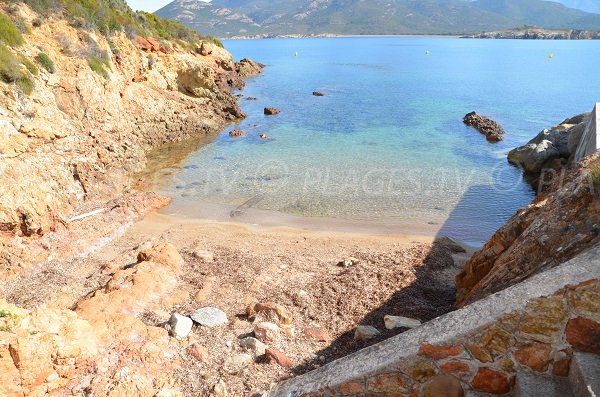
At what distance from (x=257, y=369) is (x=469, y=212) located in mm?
11175

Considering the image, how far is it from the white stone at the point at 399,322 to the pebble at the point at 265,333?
6.10ft

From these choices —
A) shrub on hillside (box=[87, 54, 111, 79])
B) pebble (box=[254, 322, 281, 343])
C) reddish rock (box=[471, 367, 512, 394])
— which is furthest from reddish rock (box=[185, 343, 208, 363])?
shrub on hillside (box=[87, 54, 111, 79])

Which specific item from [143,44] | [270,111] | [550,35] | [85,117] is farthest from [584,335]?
[550,35]

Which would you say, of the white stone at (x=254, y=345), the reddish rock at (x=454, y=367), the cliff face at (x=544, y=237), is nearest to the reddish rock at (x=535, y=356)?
the reddish rock at (x=454, y=367)

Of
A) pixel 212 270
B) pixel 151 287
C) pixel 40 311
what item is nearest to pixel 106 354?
pixel 40 311

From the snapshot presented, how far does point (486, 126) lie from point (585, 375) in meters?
26.6

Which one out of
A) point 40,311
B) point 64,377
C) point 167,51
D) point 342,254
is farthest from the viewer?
point 167,51

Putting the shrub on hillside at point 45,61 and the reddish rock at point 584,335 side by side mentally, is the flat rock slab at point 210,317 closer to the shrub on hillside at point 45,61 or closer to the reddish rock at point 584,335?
the reddish rock at point 584,335

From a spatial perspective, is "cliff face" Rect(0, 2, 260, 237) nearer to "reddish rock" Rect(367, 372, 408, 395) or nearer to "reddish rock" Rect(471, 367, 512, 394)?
"reddish rock" Rect(367, 372, 408, 395)

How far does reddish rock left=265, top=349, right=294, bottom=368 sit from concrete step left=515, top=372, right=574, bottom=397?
3.19 meters

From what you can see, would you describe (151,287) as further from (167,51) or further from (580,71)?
Result: (580,71)

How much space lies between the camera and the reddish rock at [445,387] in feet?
13.0

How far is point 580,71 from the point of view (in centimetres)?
6219

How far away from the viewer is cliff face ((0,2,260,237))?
489 inches
